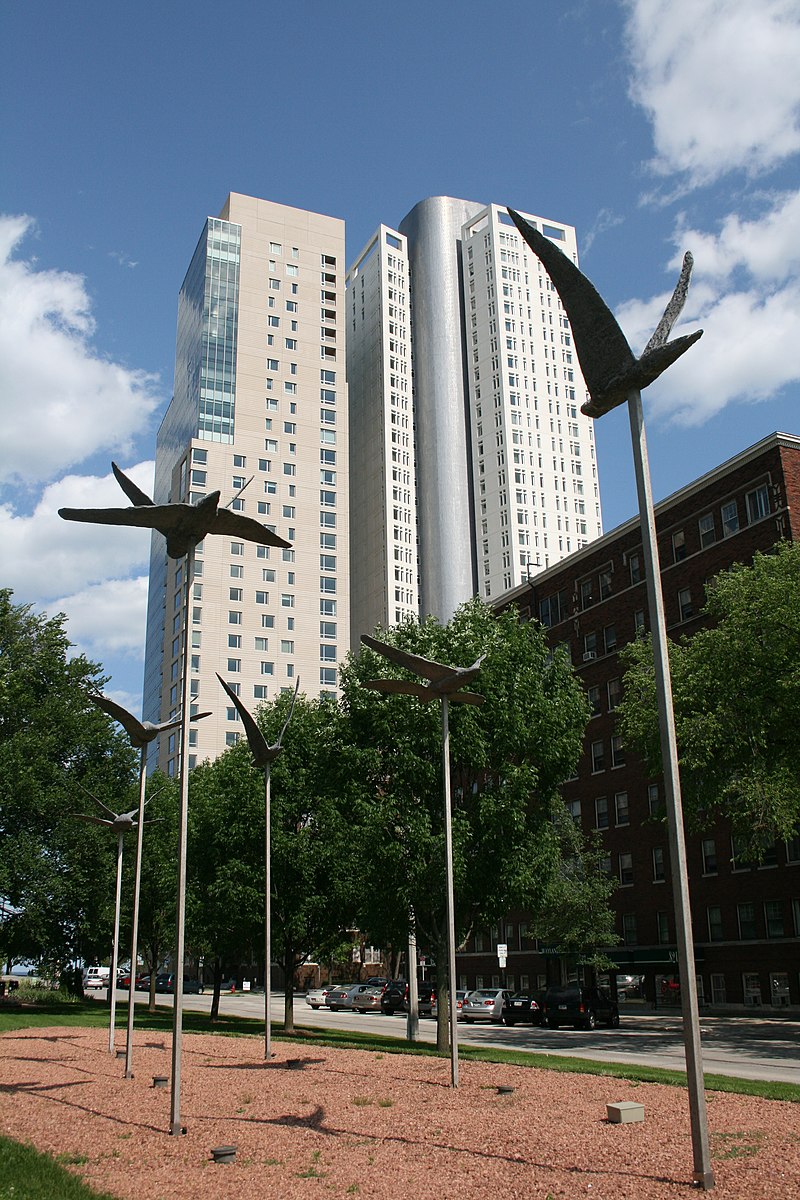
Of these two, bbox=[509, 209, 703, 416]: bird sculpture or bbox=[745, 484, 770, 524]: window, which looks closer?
bbox=[509, 209, 703, 416]: bird sculpture

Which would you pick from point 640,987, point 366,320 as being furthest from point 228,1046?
point 366,320

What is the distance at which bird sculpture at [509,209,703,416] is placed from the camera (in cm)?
1079

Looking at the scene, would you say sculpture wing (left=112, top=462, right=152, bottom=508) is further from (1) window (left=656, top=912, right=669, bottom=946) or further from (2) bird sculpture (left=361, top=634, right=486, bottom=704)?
(1) window (left=656, top=912, right=669, bottom=946)

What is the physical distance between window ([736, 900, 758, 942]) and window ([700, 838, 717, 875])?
6.65ft

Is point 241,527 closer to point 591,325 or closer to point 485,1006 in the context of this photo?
point 591,325

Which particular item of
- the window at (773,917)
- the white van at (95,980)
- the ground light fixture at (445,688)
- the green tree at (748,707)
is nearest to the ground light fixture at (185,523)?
the ground light fixture at (445,688)

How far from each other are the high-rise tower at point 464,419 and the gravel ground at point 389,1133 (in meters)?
102

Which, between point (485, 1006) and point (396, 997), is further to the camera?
point (396, 997)

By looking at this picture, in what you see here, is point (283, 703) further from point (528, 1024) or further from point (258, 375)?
point (258, 375)

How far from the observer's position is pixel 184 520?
44.0ft

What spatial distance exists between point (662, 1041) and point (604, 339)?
24376mm

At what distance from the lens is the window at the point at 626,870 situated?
53.9m

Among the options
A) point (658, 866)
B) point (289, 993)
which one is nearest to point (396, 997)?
point (658, 866)

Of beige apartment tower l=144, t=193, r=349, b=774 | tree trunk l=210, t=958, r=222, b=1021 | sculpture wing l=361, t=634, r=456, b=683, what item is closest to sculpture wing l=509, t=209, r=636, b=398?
sculpture wing l=361, t=634, r=456, b=683
